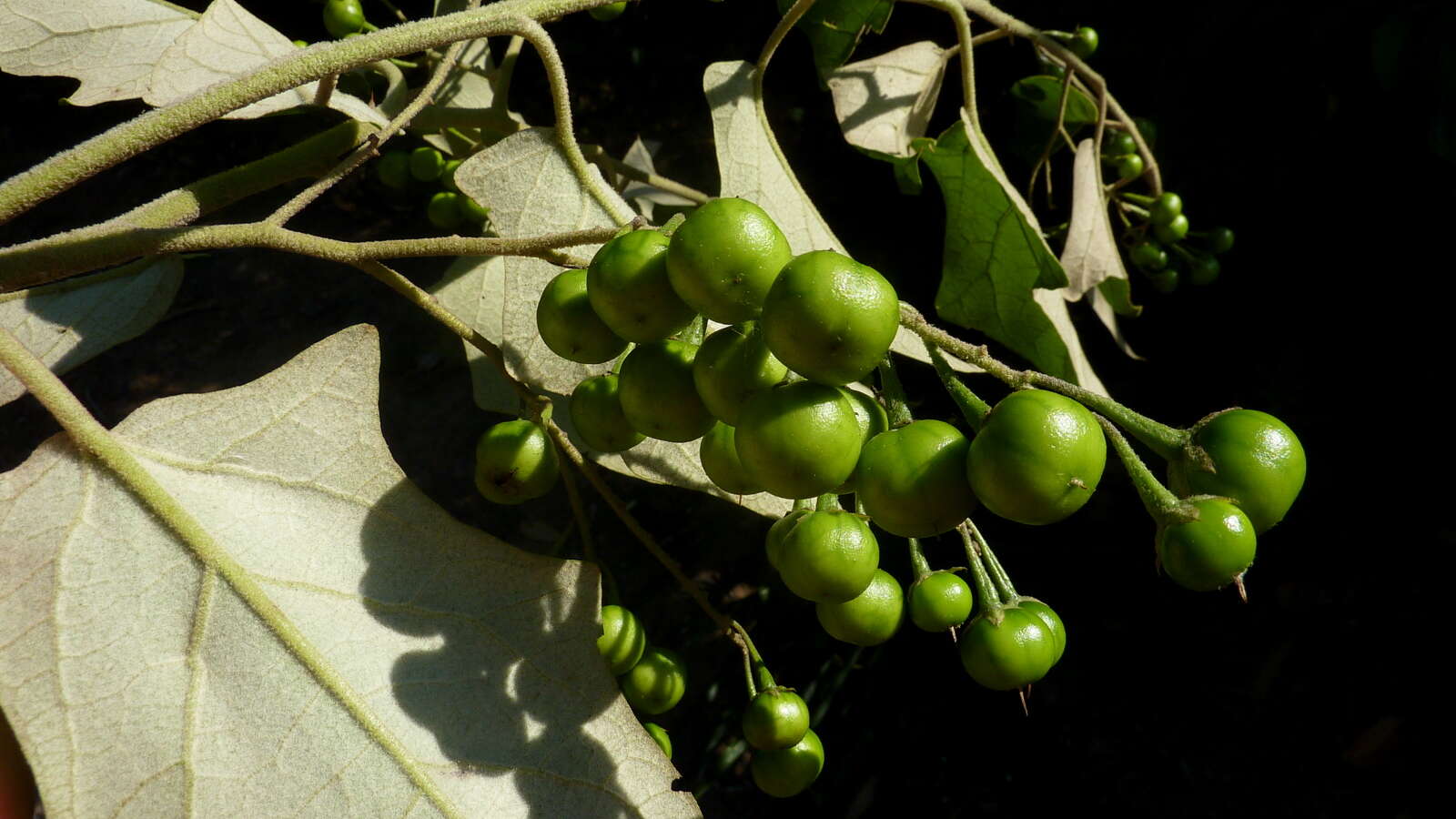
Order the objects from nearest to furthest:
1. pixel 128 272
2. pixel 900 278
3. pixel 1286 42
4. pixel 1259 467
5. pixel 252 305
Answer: pixel 1259 467
pixel 128 272
pixel 1286 42
pixel 900 278
pixel 252 305

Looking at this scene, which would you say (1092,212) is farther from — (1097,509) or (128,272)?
(128,272)

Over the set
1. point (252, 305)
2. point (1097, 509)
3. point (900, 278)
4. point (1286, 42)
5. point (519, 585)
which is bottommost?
point (1097, 509)

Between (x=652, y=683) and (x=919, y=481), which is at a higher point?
(x=919, y=481)

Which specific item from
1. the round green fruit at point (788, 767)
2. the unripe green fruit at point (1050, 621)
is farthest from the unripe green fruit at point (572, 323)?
the round green fruit at point (788, 767)

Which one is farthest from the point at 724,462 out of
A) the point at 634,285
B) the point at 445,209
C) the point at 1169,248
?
the point at 1169,248

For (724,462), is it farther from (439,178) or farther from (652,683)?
(439,178)

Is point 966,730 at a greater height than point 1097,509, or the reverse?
point 1097,509

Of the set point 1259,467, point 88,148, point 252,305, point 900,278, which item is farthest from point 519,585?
point 252,305

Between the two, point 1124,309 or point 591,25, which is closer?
point 1124,309
